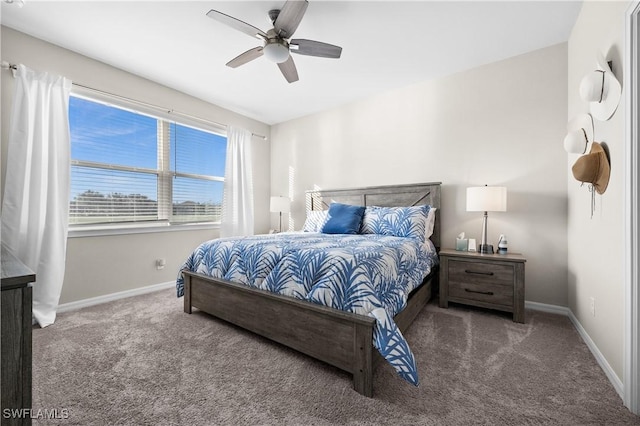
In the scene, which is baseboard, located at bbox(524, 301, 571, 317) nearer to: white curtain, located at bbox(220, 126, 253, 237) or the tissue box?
the tissue box

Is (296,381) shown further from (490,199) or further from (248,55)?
(248,55)

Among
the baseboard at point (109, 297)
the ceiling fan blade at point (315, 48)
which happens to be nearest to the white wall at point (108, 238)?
the baseboard at point (109, 297)

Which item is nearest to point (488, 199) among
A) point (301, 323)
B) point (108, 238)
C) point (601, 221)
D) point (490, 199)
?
point (490, 199)

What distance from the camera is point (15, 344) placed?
2.50 feet

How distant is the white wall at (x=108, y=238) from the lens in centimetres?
238

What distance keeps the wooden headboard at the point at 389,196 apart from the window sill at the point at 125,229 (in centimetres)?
190

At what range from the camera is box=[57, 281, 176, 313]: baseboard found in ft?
8.55

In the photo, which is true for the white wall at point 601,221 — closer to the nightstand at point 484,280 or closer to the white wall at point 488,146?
the white wall at point 488,146

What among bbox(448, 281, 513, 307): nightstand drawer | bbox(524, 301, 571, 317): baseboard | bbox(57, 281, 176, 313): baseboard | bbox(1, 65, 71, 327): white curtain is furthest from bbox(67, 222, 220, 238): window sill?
bbox(524, 301, 571, 317): baseboard

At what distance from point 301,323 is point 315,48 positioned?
2.13 m

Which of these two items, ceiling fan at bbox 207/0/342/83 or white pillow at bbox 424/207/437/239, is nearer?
ceiling fan at bbox 207/0/342/83

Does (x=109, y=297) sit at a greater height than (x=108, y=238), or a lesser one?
lesser

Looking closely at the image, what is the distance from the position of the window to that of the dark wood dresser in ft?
8.42

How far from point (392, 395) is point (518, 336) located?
52.2 inches
